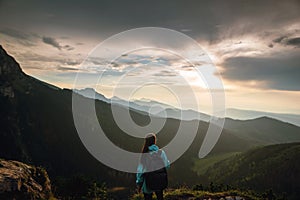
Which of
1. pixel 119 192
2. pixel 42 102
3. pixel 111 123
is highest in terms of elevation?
pixel 42 102

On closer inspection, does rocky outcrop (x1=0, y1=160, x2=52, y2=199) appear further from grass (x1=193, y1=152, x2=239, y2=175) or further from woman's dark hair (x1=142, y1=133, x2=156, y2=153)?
grass (x1=193, y1=152, x2=239, y2=175)

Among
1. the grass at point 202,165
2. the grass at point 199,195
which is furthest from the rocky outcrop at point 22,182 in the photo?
the grass at point 202,165

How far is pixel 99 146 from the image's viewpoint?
168 metres

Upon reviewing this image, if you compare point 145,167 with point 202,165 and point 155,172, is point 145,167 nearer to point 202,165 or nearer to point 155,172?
point 155,172

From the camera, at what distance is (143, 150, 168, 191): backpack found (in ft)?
25.2

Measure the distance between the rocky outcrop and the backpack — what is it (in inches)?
189

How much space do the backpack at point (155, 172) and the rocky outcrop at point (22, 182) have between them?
4.80 m

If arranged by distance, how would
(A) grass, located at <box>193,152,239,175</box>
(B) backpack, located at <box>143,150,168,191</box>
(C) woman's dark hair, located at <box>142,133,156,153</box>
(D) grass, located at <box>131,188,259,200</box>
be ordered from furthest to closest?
1. (A) grass, located at <box>193,152,239,175</box>
2. (D) grass, located at <box>131,188,259,200</box>
3. (C) woman's dark hair, located at <box>142,133,156,153</box>
4. (B) backpack, located at <box>143,150,168,191</box>

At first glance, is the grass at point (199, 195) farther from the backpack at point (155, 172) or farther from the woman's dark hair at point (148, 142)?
the woman's dark hair at point (148, 142)

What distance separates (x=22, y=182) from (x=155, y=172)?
17.6 feet

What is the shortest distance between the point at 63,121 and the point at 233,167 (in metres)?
109

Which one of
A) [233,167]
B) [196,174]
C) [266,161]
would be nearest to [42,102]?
[196,174]

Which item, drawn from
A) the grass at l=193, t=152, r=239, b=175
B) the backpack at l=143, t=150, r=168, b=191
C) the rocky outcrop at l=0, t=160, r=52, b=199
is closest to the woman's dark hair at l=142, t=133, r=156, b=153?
the backpack at l=143, t=150, r=168, b=191

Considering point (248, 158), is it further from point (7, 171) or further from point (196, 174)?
point (7, 171)
